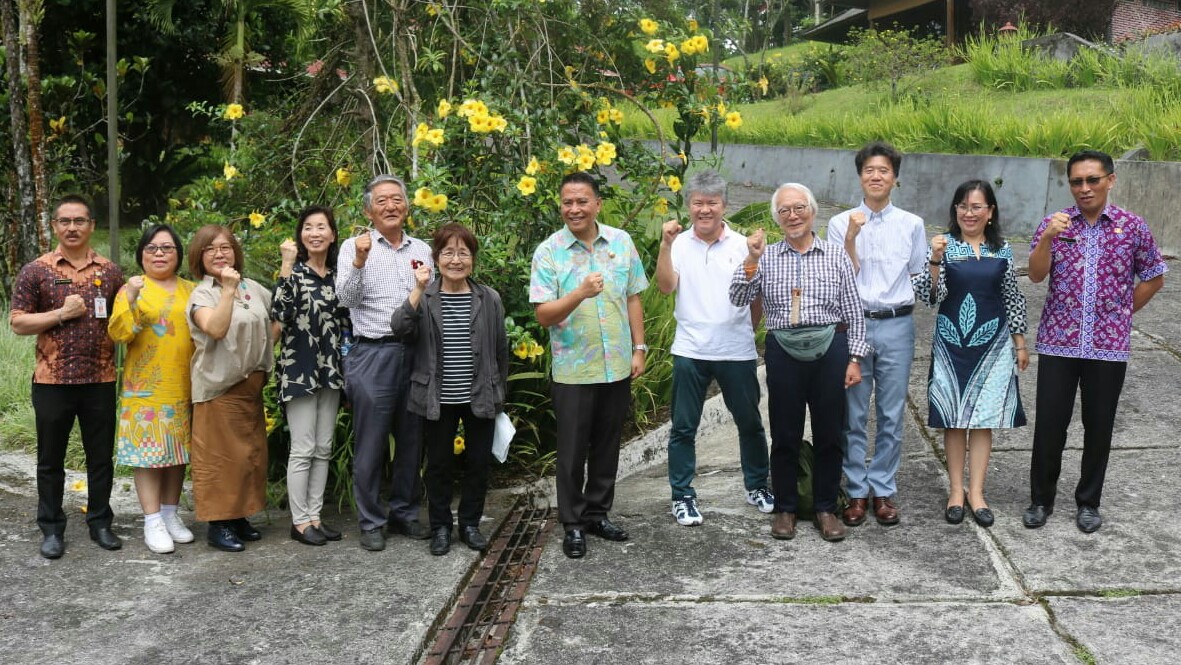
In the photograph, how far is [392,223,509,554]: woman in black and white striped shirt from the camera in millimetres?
4668

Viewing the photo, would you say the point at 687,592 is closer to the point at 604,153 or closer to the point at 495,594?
the point at 495,594

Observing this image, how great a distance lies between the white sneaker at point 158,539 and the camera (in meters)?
4.75

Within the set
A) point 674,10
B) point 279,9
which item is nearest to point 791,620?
point 674,10

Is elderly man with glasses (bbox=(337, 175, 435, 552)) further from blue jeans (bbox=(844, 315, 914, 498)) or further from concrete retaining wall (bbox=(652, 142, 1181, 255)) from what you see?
concrete retaining wall (bbox=(652, 142, 1181, 255))

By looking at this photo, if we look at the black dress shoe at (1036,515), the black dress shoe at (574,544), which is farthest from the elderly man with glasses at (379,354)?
the black dress shoe at (1036,515)

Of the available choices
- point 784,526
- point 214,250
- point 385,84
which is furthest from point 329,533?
point 385,84

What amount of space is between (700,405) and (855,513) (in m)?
0.83

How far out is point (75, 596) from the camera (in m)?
4.30

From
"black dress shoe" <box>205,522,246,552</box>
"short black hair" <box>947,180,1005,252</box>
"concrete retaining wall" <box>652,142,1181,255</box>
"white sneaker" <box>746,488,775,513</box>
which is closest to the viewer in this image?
"short black hair" <box>947,180,1005,252</box>

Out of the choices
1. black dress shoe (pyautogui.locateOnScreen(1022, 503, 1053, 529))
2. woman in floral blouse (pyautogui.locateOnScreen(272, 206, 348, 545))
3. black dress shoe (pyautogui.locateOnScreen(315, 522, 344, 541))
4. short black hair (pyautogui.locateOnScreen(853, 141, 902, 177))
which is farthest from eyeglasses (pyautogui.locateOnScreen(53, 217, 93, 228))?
black dress shoe (pyautogui.locateOnScreen(1022, 503, 1053, 529))

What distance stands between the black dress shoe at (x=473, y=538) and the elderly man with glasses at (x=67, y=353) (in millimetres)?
1510

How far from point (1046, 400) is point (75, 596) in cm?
409

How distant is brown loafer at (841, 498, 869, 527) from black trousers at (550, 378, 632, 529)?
1.06m

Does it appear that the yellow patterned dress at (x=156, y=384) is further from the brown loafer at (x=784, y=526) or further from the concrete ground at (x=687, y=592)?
the brown loafer at (x=784, y=526)
